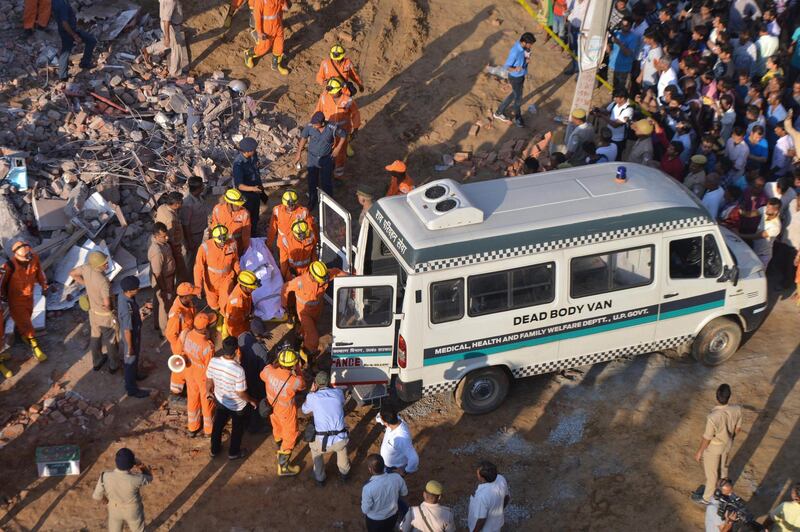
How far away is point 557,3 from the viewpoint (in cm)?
1794

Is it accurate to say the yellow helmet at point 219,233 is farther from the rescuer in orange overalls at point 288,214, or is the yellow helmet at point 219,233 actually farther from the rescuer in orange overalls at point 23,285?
the rescuer in orange overalls at point 23,285

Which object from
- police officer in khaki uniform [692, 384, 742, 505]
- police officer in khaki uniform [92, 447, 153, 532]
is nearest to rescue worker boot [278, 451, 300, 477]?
police officer in khaki uniform [92, 447, 153, 532]

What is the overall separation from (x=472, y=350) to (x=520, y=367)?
779 millimetres

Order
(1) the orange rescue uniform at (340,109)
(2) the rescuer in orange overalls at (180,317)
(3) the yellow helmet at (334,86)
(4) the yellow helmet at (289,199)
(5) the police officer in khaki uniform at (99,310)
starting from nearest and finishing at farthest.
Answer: (2) the rescuer in orange overalls at (180,317), (5) the police officer in khaki uniform at (99,310), (4) the yellow helmet at (289,199), (3) the yellow helmet at (334,86), (1) the orange rescue uniform at (340,109)

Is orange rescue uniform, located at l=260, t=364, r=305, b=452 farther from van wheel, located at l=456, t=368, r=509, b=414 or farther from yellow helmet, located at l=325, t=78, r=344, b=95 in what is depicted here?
yellow helmet, located at l=325, t=78, r=344, b=95

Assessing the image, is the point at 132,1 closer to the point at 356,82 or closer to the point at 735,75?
the point at 356,82

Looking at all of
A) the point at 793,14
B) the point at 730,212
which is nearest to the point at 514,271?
the point at 730,212

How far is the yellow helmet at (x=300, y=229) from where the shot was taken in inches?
470

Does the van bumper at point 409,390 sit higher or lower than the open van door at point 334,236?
lower

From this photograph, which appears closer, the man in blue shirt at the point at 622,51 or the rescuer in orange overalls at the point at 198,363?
the rescuer in orange overalls at the point at 198,363

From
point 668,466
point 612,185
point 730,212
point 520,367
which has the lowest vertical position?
point 668,466

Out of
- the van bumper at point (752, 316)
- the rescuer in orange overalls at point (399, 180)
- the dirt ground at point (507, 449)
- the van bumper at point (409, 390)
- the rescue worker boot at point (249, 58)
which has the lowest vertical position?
the dirt ground at point (507, 449)

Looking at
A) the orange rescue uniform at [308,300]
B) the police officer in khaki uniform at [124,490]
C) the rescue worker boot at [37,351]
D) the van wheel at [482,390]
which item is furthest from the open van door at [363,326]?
the rescue worker boot at [37,351]

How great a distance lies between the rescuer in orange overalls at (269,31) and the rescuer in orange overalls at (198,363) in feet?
25.3
